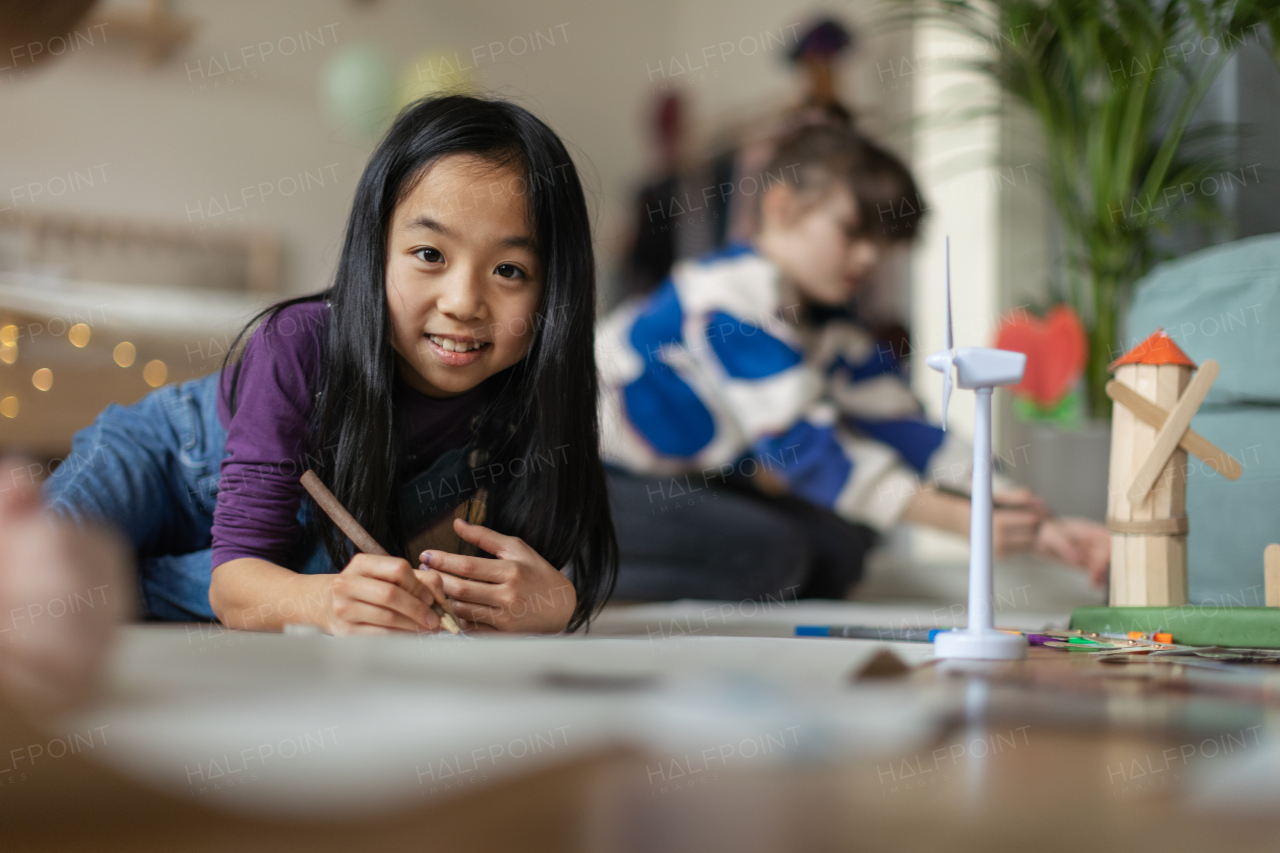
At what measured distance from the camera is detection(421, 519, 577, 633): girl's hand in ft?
1.35

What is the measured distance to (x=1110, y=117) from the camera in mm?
1223

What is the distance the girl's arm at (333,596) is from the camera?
374mm

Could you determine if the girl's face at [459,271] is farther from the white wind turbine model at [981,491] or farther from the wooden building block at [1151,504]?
the wooden building block at [1151,504]

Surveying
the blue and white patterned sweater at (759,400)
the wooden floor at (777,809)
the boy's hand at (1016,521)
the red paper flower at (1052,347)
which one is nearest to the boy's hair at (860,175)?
the blue and white patterned sweater at (759,400)

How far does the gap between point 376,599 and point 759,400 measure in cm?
72

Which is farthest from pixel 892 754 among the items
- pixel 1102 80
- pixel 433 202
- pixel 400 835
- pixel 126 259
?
pixel 126 259

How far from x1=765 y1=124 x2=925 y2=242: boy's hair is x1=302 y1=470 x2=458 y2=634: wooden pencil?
881 millimetres

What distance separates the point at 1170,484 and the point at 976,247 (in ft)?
4.74

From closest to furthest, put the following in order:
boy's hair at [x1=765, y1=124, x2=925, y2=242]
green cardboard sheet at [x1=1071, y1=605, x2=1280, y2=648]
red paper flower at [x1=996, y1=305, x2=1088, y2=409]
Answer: green cardboard sheet at [x1=1071, y1=605, x2=1280, y2=648]
boy's hair at [x1=765, y1=124, x2=925, y2=242]
red paper flower at [x1=996, y1=305, x2=1088, y2=409]

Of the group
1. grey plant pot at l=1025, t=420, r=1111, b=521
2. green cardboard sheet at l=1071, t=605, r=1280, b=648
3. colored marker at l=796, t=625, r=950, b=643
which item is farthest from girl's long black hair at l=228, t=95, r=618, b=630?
grey plant pot at l=1025, t=420, r=1111, b=521

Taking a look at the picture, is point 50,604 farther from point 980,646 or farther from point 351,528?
point 980,646

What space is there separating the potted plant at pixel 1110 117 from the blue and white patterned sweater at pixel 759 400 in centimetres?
35

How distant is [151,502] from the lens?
20.2 inches

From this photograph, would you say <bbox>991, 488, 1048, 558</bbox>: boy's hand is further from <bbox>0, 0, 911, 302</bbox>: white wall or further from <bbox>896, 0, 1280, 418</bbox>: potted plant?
<bbox>0, 0, 911, 302</bbox>: white wall
